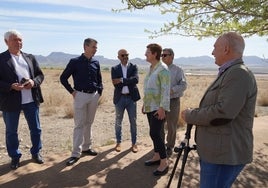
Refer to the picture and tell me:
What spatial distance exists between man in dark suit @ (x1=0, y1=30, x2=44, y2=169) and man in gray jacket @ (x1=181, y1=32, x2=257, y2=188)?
315 centimetres

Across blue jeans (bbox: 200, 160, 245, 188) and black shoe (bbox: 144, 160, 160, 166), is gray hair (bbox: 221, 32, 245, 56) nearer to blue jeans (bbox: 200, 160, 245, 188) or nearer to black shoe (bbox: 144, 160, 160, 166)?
blue jeans (bbox: 200, 160, 245, 188)

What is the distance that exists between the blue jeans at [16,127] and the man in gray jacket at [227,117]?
321cm

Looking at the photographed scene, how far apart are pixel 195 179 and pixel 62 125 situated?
615 cm

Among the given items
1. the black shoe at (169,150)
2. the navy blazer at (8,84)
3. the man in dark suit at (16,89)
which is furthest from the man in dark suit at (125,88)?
the navy blazer at (8,84)

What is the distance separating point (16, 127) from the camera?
569 centimetres

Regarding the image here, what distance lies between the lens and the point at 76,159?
241 inches

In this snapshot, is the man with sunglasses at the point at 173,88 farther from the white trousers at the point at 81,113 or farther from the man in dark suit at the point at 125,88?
the white trousers at the point at 81,113

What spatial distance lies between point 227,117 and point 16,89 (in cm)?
343

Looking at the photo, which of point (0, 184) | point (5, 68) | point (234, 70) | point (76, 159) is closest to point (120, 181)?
point (76, 159)

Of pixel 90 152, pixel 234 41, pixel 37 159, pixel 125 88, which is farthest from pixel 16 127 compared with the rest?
pixel 234 41

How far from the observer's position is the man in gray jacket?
3080 millimetres

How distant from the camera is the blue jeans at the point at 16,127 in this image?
5.63 meters

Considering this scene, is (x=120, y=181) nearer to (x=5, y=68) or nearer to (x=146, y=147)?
(x=146, y=147)

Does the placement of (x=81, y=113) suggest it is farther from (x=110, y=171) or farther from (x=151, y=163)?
(x=151, y=163)
